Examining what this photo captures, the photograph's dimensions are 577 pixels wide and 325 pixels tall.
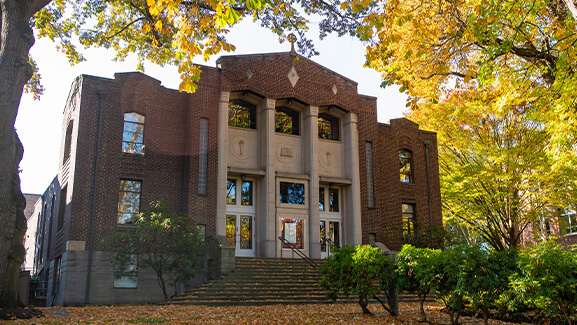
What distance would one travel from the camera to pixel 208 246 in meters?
19.5

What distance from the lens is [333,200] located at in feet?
87.0

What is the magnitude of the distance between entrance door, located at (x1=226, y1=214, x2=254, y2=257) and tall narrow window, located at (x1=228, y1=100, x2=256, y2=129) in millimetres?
4654

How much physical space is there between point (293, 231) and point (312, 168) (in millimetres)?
3316

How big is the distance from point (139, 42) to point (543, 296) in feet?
56.5

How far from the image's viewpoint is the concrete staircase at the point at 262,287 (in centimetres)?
1725

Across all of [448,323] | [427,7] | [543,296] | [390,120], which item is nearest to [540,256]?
[543,296]

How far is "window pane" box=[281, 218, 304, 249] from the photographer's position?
24.3 m

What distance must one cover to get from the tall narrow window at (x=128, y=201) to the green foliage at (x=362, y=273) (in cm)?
1119

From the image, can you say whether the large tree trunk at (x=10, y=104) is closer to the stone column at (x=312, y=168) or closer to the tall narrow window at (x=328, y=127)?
the stone column at (x=312, y=168)

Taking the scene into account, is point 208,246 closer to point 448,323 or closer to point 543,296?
point 448,323

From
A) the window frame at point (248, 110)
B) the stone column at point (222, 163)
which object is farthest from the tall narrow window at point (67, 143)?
the window frame at point (248, 110)

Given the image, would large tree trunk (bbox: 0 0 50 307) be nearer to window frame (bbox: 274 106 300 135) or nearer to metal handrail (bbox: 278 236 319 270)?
metal handrail (bbox: 278 236 319 270)

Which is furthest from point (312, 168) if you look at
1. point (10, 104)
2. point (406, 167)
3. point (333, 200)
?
point (10, 104)

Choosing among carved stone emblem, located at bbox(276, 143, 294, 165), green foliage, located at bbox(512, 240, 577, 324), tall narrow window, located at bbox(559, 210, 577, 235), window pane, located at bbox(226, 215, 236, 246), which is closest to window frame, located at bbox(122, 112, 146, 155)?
window pane, located at bbox(226, 215, 236, 246)
